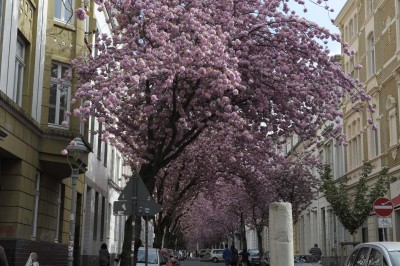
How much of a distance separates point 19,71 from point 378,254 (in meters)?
10.6

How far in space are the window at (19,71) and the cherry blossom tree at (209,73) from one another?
4.88 ft

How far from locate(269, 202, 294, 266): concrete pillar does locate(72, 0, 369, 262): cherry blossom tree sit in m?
3.94

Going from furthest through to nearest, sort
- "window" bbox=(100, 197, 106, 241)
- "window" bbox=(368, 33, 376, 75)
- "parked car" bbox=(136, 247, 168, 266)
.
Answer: "window" bbox=(100, 197, 106, 241)
"window" bbox=(368, 33, 376, 75)
"parked car" bbox=(136, 247, 168, 266)

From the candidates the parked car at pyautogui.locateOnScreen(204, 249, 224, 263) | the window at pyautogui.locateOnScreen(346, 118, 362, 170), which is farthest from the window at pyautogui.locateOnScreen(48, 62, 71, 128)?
the parked car at pyautogui.locateOnScreen(204, 249, 224, 263)

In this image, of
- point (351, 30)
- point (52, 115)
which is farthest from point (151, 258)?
point (351, 30)

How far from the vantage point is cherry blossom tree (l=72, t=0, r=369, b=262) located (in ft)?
44.3

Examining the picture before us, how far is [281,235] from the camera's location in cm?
1038

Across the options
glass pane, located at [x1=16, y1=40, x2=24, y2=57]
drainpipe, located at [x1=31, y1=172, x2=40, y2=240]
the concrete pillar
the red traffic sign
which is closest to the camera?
the concrete pillar

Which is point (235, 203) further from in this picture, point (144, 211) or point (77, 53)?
point (144, 211)

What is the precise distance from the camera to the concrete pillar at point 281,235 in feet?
33.8

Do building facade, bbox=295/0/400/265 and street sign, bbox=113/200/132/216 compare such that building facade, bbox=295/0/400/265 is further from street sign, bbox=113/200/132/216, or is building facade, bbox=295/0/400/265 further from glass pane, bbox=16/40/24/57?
glass pane, bbox=16/40/24/57

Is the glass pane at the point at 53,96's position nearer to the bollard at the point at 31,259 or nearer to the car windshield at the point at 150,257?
the car windshield at the point at 150,257

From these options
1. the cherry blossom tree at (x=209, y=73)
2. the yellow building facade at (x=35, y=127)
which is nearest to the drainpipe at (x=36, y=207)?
the yellow building facade at (x=35, y=127)

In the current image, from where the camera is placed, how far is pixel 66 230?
20.6 meters
